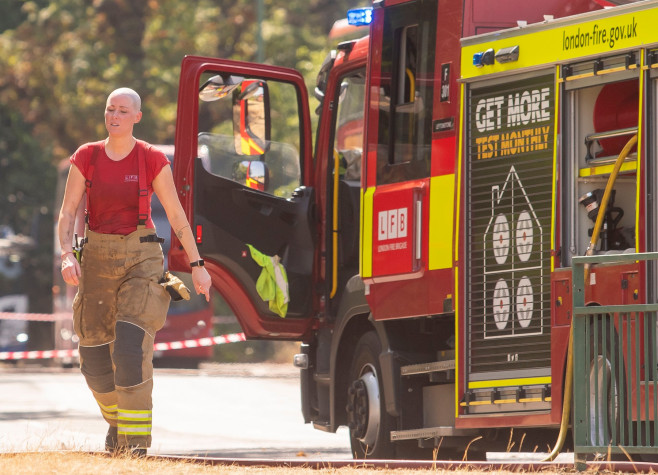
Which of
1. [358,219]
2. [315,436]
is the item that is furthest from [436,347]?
[315,436]

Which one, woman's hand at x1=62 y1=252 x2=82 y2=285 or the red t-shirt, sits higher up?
the red t-shirt

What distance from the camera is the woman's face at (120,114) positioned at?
8.90 meters

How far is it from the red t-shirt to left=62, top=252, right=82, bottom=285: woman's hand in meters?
0.34

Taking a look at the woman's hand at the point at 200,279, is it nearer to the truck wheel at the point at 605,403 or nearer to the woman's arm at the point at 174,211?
the woman's arm at the point at 174,211

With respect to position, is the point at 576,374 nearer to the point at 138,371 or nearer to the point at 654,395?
the point at 654,395

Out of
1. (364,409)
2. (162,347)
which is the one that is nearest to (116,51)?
(162,347)

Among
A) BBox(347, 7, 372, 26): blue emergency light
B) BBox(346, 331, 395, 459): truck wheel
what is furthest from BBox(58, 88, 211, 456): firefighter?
BBox(347, 7, 372, 26): blue emergency light

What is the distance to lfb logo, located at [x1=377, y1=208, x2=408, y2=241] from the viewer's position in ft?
34.2

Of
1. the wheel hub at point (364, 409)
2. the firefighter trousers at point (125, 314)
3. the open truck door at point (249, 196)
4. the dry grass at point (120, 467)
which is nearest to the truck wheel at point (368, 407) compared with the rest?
the wheel hub at point (364, 409)

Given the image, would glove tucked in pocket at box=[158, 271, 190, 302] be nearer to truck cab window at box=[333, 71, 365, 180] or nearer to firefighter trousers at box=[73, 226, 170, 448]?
firefighter trousers at box=[73, 226, 170, 448]

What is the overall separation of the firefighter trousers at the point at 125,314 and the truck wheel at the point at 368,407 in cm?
232

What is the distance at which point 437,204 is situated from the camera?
1016 cm

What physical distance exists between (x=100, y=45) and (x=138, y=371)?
32206mm

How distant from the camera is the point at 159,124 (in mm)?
39875
